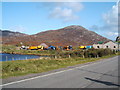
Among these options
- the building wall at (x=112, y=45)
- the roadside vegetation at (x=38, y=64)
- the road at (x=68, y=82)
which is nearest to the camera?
the road at (x=68, y=82)

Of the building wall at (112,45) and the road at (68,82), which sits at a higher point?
the building wall at (112,45)

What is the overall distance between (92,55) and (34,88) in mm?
43448

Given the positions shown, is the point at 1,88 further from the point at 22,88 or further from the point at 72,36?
the point at 72,36

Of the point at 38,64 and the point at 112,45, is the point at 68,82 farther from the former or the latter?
the point at 112,45

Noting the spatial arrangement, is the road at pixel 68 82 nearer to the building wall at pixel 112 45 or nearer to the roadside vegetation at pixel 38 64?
the roadside vegetation at pixel 38 64

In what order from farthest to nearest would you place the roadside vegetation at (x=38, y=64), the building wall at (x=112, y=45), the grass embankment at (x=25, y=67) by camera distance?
the building wall at (x=112, y=45) → the roadside vegetation at (x=38, y=64) → the grass embankment at (x=25, y=67)

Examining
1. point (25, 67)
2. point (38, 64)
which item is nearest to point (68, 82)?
point (25, 67)

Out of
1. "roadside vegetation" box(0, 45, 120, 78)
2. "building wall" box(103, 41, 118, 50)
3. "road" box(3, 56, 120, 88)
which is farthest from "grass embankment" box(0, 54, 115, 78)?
"building wall" box(103, 41, 118, 50)

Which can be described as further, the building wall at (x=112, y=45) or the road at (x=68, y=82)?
the building wall at (x=112, y=45)

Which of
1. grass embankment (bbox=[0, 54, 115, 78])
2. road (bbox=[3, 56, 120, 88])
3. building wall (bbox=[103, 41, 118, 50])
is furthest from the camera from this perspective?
building wall (bbox=[103, 41, 118, 50])

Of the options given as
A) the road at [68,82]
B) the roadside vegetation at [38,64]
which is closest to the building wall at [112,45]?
the roadside vegetation at [38,64]

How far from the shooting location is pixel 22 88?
8586 mm

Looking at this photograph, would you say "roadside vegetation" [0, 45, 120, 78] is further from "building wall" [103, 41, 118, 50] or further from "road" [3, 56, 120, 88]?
"building wall" [103, 41, 118, 50]

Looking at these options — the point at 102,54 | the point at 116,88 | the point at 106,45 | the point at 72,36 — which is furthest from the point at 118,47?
the point at 72,36
